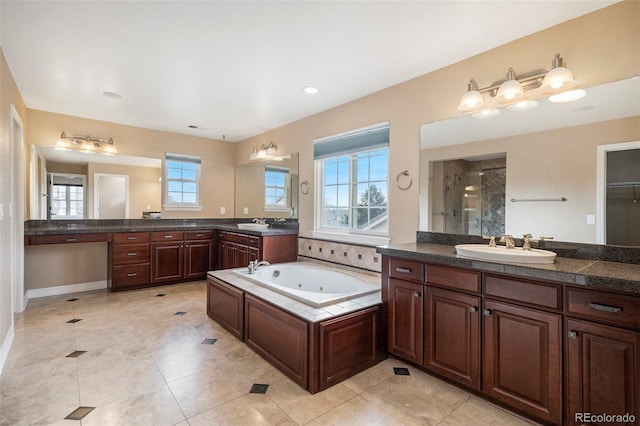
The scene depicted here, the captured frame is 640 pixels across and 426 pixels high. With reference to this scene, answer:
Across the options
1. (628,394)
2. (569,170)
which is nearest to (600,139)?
(569,170)

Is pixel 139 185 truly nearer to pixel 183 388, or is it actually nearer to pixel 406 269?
pixel 183 388

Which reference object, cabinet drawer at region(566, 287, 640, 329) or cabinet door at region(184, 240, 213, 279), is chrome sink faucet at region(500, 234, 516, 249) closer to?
cabinet drawer at region(566, 287, 640, 329)

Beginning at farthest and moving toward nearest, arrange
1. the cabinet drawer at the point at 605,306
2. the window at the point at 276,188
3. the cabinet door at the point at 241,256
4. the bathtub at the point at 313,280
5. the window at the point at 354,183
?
the window at the point at 276,188 → the cabinet door at the point at 241,256 → the window at the point at 354,183 → the bathtub at the point at 313,280 → the cabinet drawer at the point at 605,306

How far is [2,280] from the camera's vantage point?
7.63 feet

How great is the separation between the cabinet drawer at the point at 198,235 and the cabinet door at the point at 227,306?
171cm

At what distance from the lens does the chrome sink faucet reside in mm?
2095

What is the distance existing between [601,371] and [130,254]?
4861mm

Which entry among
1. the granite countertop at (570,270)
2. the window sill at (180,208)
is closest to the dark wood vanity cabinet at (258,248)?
the window sill at (180,208)

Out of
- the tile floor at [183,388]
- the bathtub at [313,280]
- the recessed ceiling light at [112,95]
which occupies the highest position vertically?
the recessed ceiling light at [112,95]

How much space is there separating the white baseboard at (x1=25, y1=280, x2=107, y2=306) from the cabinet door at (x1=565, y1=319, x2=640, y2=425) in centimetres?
533

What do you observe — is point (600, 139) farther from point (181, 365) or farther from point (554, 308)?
point (181, 365)

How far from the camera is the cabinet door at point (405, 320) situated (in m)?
2.17

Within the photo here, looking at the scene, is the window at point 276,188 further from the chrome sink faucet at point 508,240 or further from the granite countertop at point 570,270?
the chrome sink faucet at point 508,240

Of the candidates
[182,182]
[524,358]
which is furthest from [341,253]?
[182,182]
